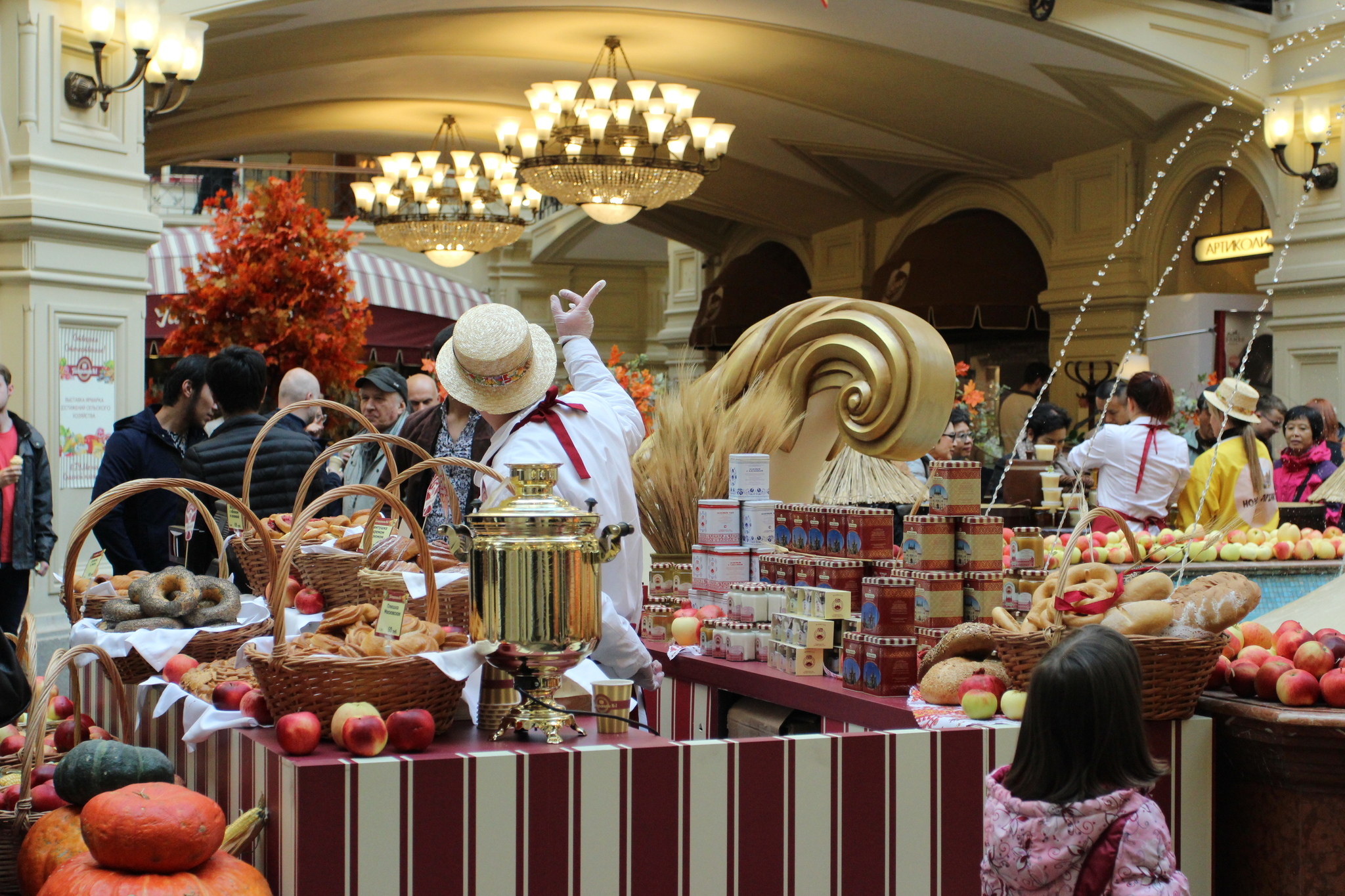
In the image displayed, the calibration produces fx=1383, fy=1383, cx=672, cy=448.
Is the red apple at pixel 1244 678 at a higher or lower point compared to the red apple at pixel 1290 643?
lower

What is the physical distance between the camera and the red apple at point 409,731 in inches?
81.7

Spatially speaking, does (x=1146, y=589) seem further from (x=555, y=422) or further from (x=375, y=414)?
(x=375, y=414)

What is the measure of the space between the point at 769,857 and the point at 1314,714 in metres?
0.99

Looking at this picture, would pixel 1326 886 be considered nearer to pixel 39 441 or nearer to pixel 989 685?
pixel 989 685

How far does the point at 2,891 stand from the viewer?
257cm

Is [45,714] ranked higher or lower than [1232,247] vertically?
lower

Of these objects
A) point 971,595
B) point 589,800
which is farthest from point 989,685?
point 589,800

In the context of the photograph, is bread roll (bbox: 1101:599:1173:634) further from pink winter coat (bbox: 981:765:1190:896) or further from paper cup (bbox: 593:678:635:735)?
paper cup (bbox: 593:678:635:735)

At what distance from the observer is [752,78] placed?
431 inches

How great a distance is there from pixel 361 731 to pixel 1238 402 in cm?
472

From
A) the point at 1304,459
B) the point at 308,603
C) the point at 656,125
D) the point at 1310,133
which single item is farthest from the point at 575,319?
the point at 1310,133

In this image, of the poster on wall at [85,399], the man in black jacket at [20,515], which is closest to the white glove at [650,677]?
the man in black jacket at [20,515]

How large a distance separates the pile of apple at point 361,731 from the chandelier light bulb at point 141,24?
5.69 metres

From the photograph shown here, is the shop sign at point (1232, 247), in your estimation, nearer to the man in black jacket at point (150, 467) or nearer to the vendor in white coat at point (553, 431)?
the man in black jacket at point (150, 467)
